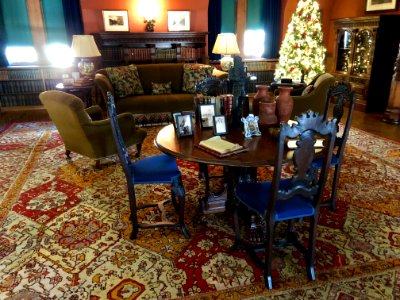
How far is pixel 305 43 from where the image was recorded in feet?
22.3

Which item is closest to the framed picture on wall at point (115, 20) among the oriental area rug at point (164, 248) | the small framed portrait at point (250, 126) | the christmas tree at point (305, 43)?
the christmas tree at point (305, 43)

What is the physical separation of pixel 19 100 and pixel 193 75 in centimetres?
407

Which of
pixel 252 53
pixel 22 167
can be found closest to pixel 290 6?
pixel 252 53

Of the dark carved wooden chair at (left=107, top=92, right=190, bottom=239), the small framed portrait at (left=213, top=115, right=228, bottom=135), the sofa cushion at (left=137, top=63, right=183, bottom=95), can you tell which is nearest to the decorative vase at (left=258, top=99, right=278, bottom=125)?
the small framed portrait at (left=213, top=115, right=228, bottom=135)

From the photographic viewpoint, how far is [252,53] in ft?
27.0

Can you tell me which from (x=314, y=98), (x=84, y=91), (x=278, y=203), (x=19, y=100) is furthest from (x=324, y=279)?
(x=19, y=100)

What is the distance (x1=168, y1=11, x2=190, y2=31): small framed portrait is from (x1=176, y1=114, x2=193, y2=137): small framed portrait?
5.45 metres

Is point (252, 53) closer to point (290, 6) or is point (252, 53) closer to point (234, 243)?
point (290, 6)

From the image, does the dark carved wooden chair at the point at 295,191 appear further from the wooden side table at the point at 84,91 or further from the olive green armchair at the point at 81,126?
the wooden side table at the point at 84,91

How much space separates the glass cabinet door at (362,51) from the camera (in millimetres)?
6270

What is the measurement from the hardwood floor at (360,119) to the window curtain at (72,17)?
1.79m

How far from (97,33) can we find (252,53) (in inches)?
152

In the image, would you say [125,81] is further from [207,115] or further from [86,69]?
[207,115]

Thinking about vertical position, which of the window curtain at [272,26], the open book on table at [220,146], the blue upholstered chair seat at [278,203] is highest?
the window curtain at [272,26]
